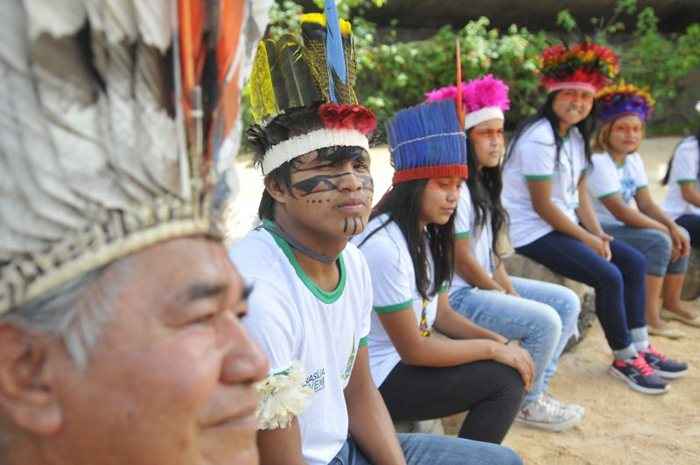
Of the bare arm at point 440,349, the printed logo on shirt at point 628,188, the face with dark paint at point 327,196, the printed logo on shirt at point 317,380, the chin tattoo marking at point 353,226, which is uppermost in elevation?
the face with dark paint at point 327,196

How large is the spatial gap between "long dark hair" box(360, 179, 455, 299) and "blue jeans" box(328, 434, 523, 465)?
2.52ft

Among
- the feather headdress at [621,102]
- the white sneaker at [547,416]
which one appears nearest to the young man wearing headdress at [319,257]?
the white sneaker at [547,416]

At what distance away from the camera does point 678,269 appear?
559 centimetres

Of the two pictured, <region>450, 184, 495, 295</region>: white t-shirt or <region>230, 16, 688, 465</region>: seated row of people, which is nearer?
<region>230, 16, 688, 465</region>: seated row of people

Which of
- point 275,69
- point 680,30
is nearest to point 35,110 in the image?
point 275,69

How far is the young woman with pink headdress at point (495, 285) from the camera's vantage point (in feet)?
11.9

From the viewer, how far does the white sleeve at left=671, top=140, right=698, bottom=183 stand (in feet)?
18.9

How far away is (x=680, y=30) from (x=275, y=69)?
1406cm

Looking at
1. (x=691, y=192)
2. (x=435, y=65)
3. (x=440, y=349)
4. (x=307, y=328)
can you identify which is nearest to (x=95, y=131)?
(x=307, y=328)

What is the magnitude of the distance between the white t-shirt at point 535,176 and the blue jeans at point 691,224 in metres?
1.51

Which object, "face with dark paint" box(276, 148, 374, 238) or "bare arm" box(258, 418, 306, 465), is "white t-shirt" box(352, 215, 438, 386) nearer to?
"face with dark paint" box(276, 148, 374, 238)

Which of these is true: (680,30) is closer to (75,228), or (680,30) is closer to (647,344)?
(647,344)

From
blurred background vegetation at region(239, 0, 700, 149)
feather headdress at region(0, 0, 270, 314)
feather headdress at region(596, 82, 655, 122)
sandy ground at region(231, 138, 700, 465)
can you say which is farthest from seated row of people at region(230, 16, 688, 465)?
blurred background vegetation at region(239, 0, 700, 149)

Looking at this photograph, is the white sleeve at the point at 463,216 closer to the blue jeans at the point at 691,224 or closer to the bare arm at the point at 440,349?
the bare arm at the point at 440,349
